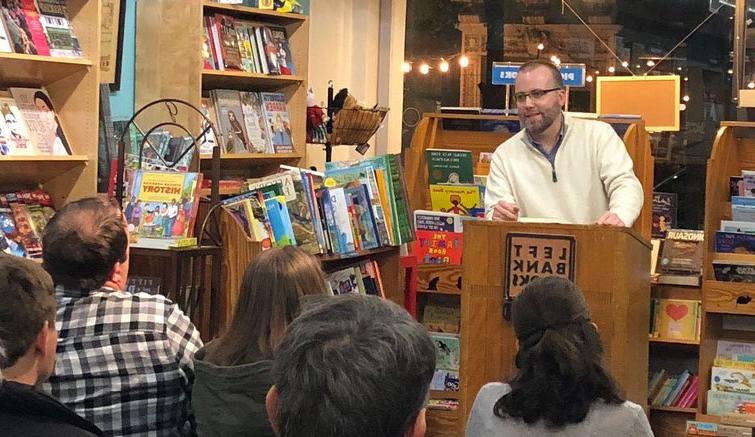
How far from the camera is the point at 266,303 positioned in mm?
2576

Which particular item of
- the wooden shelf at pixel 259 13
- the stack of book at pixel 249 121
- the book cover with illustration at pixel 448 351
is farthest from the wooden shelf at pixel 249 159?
the book cover with illustration at pixel 448 351

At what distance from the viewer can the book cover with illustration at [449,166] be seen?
16.4 feet

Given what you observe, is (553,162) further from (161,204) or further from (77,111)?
(77,111)

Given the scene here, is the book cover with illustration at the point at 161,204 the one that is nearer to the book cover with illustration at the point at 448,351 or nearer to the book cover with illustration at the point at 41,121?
the book cover with illustration at the point at 41,121

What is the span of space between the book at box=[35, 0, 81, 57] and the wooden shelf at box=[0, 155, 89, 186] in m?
0.41

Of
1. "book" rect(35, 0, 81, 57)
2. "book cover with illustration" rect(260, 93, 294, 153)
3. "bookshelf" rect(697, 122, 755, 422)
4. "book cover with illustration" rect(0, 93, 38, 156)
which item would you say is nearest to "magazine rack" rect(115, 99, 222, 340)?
"book cover with illustration" rect(0, 93, 38, 156)

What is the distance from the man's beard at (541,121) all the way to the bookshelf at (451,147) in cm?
82

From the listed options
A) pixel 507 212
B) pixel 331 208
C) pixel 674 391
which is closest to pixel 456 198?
pixel 331 208

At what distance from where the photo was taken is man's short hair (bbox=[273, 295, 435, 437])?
4.13ft

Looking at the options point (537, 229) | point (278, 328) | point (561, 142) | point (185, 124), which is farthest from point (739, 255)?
point (278, 328)

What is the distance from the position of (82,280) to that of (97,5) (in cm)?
A: 188

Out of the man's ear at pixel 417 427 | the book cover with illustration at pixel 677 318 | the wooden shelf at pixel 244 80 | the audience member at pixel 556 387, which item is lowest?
the book cover with illustration at pixel 677 318

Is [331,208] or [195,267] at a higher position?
[331,208]

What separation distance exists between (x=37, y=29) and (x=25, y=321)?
241 centimetres
